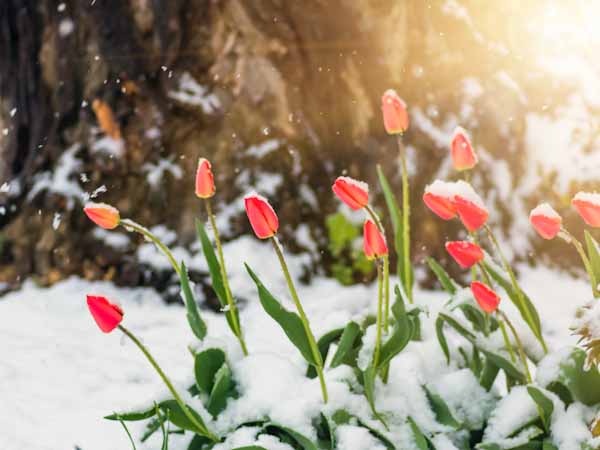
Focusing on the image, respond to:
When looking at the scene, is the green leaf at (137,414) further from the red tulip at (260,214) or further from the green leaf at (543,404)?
the green leaf at (543,404)

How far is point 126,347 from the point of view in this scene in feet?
8.50

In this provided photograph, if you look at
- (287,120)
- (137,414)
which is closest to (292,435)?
(137,414)

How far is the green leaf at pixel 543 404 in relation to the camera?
1.43 metres

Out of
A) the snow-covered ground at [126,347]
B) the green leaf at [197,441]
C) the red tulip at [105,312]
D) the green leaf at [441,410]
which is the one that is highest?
the red tulip at [105,312]

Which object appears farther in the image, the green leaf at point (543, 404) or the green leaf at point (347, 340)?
the green leaf at point (347, 340)

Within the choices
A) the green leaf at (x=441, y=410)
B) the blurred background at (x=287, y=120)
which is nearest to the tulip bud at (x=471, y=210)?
the green leaf at (x=441, y=410)

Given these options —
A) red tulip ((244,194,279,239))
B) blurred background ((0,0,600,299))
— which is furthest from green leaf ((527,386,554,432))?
blurred background ((0,0,600,299))

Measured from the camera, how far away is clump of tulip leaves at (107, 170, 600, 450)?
1473 mm

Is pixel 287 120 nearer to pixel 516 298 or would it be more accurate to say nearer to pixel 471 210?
pixel 516 298

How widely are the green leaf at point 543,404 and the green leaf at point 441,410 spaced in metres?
0.14

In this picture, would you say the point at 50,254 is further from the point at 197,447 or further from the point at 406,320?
the point at 406,320

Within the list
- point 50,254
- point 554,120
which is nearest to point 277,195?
point 50,254

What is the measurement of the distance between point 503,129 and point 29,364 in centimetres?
184

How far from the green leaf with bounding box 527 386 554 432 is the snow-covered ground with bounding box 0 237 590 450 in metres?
0.26
